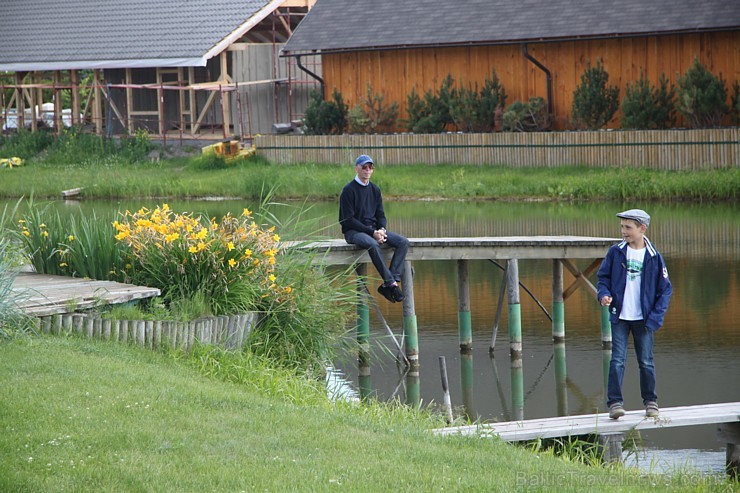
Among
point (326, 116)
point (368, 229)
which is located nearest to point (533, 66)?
point (326, 116)

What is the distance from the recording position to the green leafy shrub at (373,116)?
3612cm

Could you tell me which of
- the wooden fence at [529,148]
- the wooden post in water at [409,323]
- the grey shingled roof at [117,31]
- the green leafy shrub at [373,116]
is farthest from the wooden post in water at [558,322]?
the grey shingled roof at [117,31]

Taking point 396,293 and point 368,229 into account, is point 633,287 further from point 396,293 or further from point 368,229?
point 368,229

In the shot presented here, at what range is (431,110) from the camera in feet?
115

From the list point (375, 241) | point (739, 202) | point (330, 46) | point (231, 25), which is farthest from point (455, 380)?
point (231, 25)

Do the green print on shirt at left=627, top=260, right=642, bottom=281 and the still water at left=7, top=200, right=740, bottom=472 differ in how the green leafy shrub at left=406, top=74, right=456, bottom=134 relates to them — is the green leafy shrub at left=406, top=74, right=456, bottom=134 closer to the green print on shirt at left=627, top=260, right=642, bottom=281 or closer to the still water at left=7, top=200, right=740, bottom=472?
the still water at left=7, top=200, right=740, bottom=472

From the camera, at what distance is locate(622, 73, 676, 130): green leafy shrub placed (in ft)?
103

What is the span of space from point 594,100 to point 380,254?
18890mm

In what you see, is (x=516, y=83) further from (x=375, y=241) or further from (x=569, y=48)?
(x=375, y=241)

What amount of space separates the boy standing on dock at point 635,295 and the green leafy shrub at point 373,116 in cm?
2607

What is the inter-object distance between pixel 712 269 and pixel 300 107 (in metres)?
24.6

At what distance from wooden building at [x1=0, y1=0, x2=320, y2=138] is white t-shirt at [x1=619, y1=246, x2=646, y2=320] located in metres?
30.0

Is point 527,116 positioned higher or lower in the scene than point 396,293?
higher

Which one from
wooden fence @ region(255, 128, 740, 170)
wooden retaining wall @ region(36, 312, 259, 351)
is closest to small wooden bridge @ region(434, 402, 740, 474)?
wooden retaining wall @ region(36, 312, 259, 351)
